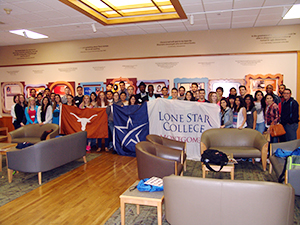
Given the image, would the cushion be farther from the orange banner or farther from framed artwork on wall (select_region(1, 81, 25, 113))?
framed artwork on wall (select_region(1, 81, 25, 113))

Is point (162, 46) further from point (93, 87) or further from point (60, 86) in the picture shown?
point (60, 86)

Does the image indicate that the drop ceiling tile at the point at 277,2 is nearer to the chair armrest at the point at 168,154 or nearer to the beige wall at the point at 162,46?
the beige wall at the point at 162,46

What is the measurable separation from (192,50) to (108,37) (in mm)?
→ 3269

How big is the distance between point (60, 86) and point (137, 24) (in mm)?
4443

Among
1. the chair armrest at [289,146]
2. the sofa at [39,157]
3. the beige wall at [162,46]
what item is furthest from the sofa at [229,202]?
the beige wall at [162,46]

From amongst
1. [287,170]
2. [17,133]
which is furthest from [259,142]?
[17,133]

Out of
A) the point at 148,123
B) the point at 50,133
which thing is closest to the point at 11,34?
the point at 50,133

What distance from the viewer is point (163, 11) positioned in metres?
6.73

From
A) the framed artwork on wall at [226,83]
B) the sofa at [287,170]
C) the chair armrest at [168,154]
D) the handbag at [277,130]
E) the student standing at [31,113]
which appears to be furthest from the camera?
the framed artwork on wall at [226,83]

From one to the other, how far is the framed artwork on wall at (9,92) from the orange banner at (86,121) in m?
4.59

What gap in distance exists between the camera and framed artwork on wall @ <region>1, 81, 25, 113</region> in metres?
10.5

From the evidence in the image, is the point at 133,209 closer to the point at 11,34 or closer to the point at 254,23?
the point at 254,23

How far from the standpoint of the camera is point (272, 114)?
592cm

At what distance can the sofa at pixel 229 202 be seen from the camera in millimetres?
2230
